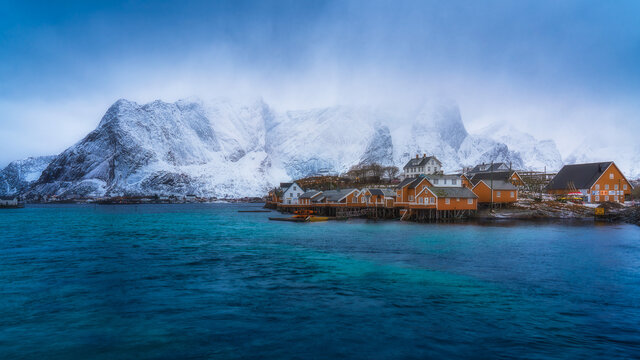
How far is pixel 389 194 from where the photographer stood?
73.2 metres

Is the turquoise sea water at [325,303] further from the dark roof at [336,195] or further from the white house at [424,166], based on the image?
the white house at [424,166]

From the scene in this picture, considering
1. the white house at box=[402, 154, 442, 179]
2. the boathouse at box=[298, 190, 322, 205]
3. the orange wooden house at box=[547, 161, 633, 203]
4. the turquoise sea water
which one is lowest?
the turquoise sea water

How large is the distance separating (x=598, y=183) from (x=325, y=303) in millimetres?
73967

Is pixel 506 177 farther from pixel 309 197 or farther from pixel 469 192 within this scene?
pixel 309 197

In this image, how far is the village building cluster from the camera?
61688 mm

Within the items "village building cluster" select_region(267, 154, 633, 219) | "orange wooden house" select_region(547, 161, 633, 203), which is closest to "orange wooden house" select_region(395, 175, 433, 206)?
"village building cluster" select_region(267, 154, 633, 219)

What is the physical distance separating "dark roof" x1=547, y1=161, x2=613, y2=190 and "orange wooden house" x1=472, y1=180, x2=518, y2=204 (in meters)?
15.9

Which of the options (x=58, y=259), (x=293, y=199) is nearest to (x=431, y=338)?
(x=58, y=259)

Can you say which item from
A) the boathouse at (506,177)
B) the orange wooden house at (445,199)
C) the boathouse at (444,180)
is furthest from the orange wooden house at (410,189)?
the boathouse at (506,177)

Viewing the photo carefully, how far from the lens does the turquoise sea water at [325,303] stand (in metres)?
12.0

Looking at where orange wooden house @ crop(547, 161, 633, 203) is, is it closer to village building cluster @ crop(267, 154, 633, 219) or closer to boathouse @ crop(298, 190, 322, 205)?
village building cluster @ crop(267, 154, 633, 219)

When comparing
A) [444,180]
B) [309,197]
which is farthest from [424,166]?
[444,180]

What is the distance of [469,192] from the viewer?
6216cm

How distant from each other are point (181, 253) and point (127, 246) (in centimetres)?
806
